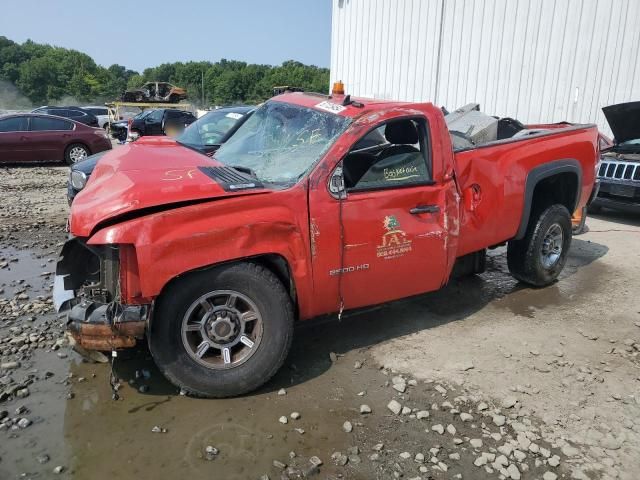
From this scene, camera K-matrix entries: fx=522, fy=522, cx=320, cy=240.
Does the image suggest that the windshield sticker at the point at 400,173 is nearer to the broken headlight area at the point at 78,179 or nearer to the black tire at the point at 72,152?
the broken headlight area at the point at 78,179

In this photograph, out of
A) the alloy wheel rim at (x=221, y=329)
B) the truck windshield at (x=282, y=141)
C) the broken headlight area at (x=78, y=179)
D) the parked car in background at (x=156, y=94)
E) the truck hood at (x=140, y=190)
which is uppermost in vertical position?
the parked car in background at (x=156, y=94)

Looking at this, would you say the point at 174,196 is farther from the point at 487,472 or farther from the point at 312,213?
the point at 487,472

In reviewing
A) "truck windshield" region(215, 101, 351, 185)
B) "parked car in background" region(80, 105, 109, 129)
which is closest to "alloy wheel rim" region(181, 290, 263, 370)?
"truck windshield" region(215, 101, 351, 185)

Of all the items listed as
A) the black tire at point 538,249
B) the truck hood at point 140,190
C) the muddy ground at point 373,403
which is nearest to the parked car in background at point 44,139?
the muddy ground at point 373,403

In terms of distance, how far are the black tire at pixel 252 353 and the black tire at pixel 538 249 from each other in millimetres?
3026

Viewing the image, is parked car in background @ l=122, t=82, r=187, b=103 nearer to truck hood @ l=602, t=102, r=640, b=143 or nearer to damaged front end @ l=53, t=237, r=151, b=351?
truck hood @ l=602, t=102, r=640, b=143

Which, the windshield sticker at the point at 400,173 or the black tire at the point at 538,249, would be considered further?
the black tire at the point at 538,249

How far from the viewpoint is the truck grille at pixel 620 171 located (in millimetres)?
8438

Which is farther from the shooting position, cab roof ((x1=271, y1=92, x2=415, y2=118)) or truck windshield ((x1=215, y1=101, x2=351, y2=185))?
cab roof ((x1=271, y1=92, x2=415, y2=118))

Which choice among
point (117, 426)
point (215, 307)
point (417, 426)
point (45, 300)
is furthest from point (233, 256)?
point (45, 300)

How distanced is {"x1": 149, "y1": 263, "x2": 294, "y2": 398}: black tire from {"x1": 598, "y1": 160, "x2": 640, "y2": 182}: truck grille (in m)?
7.19

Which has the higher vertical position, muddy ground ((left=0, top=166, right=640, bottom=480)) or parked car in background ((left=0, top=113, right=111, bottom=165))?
parked car in background ((left=0, top=113, right=111, bottom=165))

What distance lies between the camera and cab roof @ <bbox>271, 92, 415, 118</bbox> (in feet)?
12.8

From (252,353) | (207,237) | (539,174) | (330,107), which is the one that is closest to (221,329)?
(252,353)
